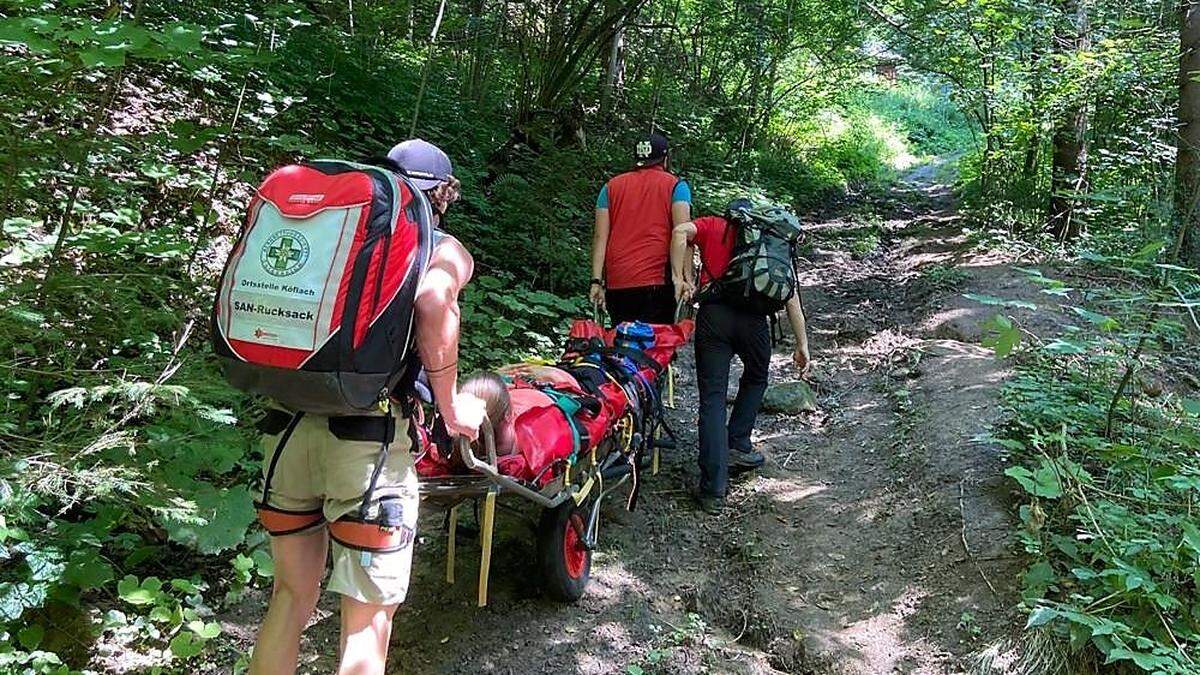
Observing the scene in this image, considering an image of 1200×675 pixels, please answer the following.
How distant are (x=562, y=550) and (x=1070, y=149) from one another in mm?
10324

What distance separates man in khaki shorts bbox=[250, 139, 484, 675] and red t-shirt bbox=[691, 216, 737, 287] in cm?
280

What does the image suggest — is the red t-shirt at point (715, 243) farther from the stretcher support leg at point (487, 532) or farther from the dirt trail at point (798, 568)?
the stretcher support leg at point (487, 532)

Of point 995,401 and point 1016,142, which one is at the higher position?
point 1016,142

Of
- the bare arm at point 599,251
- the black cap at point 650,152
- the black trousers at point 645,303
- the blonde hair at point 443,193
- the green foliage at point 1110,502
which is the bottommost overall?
the green foliage at point 1110,502

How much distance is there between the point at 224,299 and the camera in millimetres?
2312

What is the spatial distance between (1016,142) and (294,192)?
13.6m

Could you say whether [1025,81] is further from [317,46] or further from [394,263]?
[394,263]

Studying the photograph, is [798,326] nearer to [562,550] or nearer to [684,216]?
[684,216]

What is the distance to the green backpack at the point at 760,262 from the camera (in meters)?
4.82

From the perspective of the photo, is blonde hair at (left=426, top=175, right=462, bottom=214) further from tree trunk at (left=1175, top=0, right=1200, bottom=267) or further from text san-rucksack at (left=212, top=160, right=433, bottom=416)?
tree trunk at (left=1175, top=0, right=1200, bottom=267)

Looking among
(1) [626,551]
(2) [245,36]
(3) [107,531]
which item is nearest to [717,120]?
(2) [245,36]

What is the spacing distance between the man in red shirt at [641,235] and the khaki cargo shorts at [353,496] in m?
3.11

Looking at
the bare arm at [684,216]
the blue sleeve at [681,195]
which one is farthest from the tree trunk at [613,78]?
the bare arm at [684,216]

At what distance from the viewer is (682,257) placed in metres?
5.16
